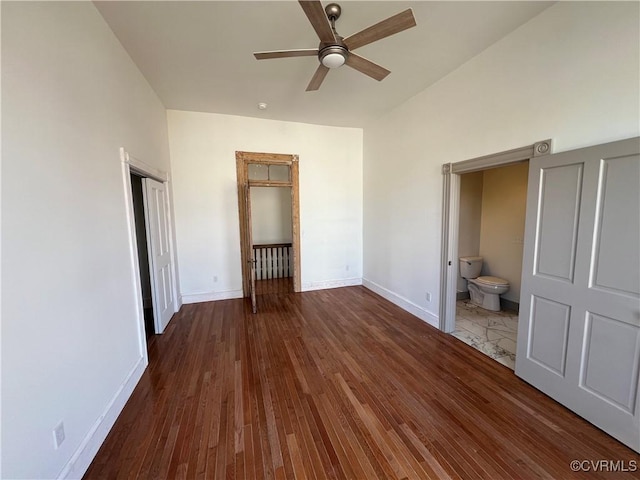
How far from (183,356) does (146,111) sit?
2812mm

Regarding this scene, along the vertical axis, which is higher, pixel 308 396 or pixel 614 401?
pixel 614 401

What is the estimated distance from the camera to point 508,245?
3.88 m

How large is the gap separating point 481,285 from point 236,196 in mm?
4169

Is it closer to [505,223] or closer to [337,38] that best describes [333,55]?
[337,38]

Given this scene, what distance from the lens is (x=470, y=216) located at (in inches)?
166

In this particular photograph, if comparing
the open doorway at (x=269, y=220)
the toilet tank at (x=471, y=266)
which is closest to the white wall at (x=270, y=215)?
the open doorway at (x=269, y=220)

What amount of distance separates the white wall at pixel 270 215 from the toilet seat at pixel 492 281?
4.21 meters

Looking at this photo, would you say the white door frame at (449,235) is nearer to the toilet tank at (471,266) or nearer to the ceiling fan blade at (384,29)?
the toilet tank at (471,266)

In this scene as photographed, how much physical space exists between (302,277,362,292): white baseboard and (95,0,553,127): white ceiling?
10.2 ft

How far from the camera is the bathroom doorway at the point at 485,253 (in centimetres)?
295

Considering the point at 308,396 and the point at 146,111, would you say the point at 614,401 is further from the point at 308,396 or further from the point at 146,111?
the point at 146,111

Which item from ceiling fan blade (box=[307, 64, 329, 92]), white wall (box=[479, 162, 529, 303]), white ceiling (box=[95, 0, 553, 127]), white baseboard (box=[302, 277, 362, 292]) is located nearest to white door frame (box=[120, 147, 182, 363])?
white ceiling (box=[95, 0, 553, 127])

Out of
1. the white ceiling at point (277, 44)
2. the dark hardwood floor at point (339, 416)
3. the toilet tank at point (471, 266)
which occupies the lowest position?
the dark hardwood floor at point (339, 416)

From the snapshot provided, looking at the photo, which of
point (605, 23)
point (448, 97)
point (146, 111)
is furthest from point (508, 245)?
point (146, 111)
